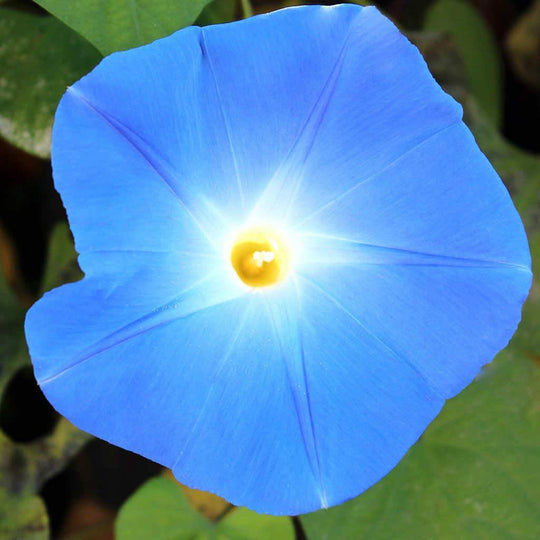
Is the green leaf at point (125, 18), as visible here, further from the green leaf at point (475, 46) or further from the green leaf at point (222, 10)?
the green leaf at point (475, 46)

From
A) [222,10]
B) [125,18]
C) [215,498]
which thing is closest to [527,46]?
[222,10]

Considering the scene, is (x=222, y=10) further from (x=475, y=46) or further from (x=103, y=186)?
(x=475, y=46)

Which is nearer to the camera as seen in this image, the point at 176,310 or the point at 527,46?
the point at 176,310

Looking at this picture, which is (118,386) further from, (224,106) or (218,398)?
(224,106)

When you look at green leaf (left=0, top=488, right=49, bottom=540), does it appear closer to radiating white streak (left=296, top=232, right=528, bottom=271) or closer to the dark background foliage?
the dark background foliage

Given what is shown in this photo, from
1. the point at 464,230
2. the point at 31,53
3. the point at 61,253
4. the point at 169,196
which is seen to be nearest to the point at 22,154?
the point at 61,253

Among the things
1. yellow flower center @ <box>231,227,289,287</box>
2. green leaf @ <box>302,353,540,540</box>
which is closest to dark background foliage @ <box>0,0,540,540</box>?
green leaf @ <box>302,353,540,540</box>

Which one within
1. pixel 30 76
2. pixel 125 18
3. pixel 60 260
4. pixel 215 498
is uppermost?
pixel 125 18
